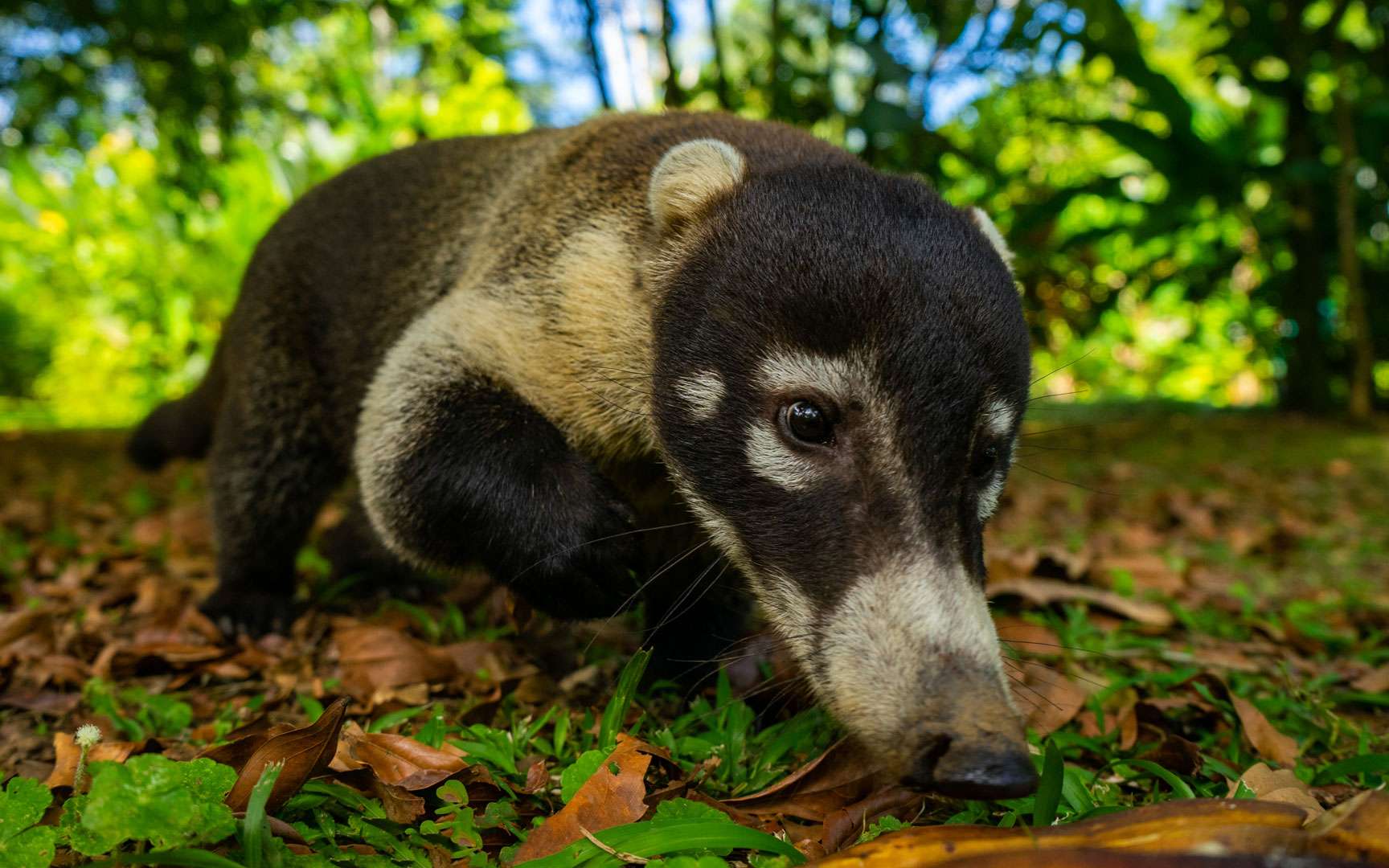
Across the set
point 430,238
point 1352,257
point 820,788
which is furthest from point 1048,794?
point 1352,257

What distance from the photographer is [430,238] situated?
12.2 ft

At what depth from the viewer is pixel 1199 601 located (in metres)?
4.02

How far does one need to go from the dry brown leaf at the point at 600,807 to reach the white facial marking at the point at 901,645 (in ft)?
1.38

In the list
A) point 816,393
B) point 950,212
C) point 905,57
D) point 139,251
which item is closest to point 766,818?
point 816,393

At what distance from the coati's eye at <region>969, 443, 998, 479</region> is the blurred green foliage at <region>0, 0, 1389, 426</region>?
238 centimetres

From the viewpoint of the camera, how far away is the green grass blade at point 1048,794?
190cm

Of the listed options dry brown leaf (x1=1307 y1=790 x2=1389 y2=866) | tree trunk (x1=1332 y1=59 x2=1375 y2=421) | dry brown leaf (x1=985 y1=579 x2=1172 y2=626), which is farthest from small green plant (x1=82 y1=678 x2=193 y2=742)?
tree trunk (x1=1332 y1=59 x2=1375 y2=421)

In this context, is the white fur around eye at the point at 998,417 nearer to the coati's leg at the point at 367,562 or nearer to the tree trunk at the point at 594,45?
the coati's leg at the point at 367,562

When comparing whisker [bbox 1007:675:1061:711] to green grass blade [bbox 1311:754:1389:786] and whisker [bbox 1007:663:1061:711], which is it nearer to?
whisker [bbox 1007:663:1061:711]

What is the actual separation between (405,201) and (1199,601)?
3.57m

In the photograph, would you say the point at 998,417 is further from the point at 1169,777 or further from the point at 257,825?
the point at 257,825

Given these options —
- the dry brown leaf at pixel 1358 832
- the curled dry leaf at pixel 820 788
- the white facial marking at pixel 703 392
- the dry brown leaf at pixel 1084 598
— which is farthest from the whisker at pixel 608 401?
the dry brown leaf at pixel 1358 832

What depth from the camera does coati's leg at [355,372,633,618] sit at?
258 centimetres

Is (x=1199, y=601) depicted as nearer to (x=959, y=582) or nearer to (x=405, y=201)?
(x=959, y=582)
